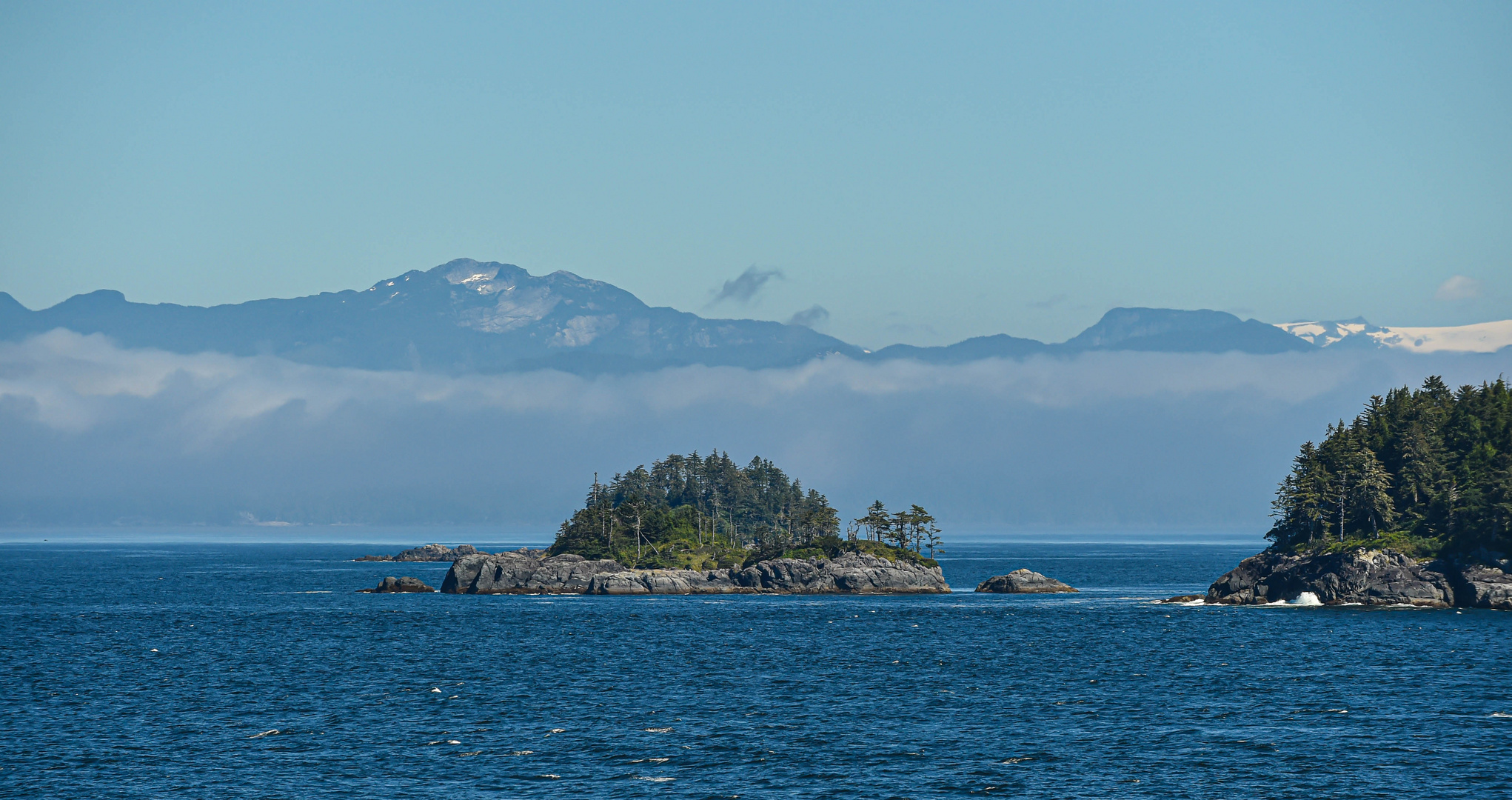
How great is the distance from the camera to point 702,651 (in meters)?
124

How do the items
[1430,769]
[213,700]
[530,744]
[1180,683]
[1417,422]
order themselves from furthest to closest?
[1417,422] < [1180,683] < [213,700] < [530,744] < [1430,769]

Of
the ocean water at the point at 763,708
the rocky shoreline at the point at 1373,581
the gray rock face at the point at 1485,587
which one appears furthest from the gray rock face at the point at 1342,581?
the ocean water at the point at 763,708

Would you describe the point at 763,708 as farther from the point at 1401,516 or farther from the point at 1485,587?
the point at 1401,516

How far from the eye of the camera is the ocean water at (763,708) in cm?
6588

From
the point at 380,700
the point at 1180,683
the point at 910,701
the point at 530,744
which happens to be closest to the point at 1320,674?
the point at 1180,683

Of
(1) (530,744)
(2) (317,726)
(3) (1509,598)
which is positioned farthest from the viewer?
(3) (1509,598)

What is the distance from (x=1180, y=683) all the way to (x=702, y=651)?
1765 inches

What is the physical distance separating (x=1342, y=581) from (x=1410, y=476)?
19782 mm

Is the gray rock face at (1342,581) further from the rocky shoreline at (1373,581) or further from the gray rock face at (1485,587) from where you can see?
the gray rock face at (1485,587)

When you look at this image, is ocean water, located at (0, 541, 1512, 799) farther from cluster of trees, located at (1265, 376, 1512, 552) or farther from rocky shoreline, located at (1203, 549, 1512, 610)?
cluster of trees, located at (1265, 376, 1512, 552)

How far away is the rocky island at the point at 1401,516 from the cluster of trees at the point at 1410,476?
0.17m

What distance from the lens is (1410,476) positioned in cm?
17525

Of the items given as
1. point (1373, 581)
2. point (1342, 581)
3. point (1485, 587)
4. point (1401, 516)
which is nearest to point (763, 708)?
point (1342, 581)

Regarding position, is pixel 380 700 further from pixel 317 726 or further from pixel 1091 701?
pixel 1091 701
